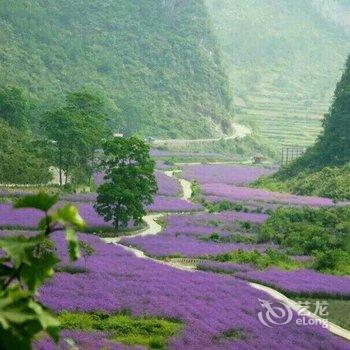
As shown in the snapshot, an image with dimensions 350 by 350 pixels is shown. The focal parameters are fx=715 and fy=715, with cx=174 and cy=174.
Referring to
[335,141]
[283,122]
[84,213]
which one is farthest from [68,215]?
[283,122]

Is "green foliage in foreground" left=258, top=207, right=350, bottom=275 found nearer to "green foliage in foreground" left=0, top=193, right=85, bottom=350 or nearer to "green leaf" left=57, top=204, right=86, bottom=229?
"green foliage in foreground" left=0, top=193, right=85, bottom=350

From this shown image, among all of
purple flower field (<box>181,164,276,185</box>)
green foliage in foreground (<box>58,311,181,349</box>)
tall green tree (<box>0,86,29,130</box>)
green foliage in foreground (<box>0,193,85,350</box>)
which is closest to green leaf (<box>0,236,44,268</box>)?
green foliage in foreground (<box>0,193,85,350</box>)

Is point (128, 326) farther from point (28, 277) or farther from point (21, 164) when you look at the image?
point (21, 164)

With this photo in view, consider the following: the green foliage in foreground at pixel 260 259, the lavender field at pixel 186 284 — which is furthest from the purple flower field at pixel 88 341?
the green foliage in foreground at pixel 260 259

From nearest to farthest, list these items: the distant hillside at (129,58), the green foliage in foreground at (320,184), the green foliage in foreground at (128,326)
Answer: the green foliage in foreground at (128,326)
the green foliage in foreground at (320,184)
the distant hillside at (129,58)

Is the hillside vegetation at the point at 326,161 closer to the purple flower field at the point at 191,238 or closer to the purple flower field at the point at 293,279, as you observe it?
the purple flower field at the point at 191,238

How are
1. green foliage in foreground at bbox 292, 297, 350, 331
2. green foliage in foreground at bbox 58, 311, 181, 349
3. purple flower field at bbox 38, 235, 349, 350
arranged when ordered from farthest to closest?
1. green foliage in foreground at bbox 292, 297, 350, 331
2. purple flower field at bbox 38, 235, 349, 350
3. green foliage in foreground at bbox 58, 311, 181, 349
